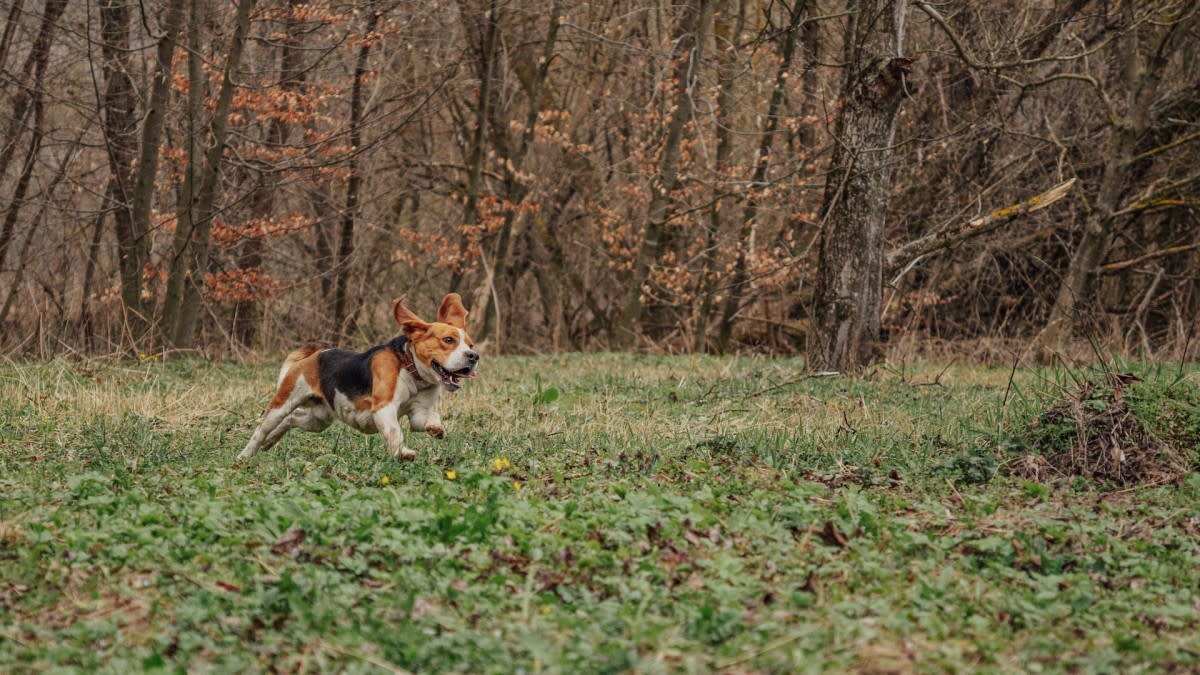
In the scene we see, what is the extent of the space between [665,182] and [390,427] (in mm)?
14258

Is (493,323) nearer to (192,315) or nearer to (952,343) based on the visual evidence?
(192,315)

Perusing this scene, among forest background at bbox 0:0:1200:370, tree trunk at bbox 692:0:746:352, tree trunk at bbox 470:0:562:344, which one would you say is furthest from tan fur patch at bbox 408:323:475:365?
tree trunk at bbox 470:0:562:344

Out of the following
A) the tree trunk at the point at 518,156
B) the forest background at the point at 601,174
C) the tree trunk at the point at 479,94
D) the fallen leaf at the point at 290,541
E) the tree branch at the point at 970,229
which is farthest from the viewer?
the tree trunk at the point at 518,156

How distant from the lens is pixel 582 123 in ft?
79.4

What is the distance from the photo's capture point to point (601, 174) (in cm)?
2422

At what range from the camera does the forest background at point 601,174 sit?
15945 millimetres

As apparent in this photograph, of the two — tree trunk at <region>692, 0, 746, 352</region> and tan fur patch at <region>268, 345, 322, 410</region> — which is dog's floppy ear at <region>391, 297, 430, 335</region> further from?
tree trunk at <region>692, 0, 746, 352</region>

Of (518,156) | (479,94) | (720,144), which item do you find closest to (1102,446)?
(720,144)

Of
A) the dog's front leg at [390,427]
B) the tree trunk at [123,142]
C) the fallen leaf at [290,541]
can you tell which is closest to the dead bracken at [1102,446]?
the dog's front leg at [390,427]

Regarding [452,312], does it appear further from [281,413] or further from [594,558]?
[594,558]

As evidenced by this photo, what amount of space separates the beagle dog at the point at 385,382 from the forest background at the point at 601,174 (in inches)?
206

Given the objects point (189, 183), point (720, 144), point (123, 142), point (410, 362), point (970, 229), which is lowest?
point (410, 362)

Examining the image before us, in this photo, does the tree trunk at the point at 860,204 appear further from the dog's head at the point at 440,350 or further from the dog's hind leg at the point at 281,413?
the dog's hind leg at the point at 281,413

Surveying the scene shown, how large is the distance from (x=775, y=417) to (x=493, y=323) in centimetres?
1503
